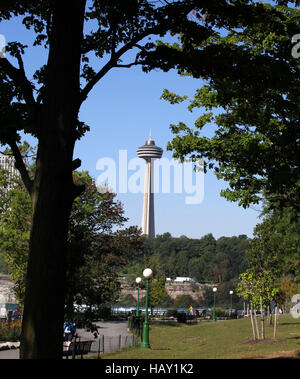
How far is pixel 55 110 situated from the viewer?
8594 millimetres

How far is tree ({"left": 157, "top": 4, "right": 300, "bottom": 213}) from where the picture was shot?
10.5m

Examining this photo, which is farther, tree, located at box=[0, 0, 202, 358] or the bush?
the bush

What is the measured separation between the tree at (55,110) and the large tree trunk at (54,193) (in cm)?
1

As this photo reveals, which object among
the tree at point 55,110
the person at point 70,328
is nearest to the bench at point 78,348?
the person at point 70,328

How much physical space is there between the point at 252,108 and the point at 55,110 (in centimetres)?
932

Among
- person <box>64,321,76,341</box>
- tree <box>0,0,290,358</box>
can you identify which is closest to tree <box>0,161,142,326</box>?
person <box>64,321,76,341</box>

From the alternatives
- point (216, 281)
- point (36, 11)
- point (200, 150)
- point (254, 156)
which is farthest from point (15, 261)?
point (216, 281)

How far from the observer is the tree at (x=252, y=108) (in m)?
10.5

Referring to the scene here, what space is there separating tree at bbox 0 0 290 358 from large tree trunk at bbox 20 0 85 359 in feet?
0.05

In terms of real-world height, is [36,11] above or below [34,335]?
above

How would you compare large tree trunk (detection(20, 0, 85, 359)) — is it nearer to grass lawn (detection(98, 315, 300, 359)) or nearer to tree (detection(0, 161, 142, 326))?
tree (detection(0, 161, 142, 326))

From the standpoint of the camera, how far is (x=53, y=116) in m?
8.58
